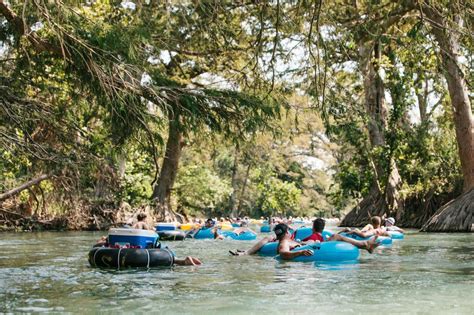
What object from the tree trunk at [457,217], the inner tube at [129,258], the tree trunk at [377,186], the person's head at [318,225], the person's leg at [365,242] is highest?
the tree trunk at [377,186]

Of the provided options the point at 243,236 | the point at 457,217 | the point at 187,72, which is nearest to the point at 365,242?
the point at 457,217

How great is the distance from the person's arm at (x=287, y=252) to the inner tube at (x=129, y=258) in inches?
90.5

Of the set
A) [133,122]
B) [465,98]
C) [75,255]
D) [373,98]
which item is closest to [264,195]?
[373,98]

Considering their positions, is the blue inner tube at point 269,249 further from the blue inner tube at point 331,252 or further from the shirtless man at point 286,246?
the blue inner tube at point 331,252

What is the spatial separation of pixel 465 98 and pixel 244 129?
12.5 metres

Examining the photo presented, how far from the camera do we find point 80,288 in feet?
27.8

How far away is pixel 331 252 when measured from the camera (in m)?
11.8

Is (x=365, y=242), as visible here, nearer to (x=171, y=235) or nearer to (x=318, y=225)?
(x=318, y=225)

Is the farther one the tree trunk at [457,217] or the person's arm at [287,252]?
the tree trunk at [457,217]

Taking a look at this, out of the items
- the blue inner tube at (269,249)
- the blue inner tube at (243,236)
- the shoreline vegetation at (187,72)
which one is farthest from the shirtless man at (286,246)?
the blue inner tube at (243,236)

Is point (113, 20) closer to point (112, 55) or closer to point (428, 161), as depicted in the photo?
point (112, 55)

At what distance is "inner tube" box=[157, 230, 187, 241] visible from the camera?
65.3 feet

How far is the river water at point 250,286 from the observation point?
6836 millimetres

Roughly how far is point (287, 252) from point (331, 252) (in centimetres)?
82
